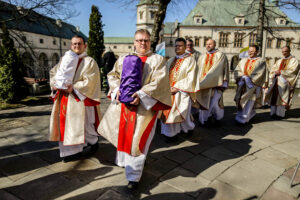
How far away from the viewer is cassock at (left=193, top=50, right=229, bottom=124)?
16.9 feet

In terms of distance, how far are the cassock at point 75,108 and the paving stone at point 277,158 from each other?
124 inches

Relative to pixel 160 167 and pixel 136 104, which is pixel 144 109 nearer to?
pixel 136 104

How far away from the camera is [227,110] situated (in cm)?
752

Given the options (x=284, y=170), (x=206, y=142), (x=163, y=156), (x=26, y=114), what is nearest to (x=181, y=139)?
(x=206, y=142)

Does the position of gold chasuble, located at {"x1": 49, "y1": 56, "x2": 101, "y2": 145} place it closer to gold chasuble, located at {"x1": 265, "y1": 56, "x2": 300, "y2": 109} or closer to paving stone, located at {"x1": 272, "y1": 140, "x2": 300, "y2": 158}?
paving stone, located at {"x1": 272, "y1": 140, "x2": 300, "y2": 158}

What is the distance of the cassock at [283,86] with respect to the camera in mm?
6488

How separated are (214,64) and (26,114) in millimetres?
5643

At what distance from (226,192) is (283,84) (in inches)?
209

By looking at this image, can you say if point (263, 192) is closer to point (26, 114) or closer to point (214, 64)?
point (214, 64)

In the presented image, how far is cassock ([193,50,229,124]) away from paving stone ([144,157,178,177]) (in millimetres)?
1982

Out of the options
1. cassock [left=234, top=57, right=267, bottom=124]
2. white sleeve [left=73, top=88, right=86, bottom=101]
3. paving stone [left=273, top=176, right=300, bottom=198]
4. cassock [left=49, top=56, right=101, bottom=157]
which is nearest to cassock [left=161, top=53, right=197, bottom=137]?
cassock [left=49, top=56, right=101, bottom=157]

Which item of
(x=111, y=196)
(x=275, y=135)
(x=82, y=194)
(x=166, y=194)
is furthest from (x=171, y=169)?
(x=275, y=135)

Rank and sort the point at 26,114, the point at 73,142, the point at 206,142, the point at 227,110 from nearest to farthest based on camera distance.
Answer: the point at 73,142
the point at 206,142
the point at 26,114
the point at 227,110

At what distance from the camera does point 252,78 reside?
18.3ft
